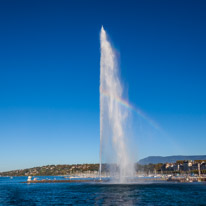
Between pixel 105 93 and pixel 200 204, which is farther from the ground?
pixel 105 93

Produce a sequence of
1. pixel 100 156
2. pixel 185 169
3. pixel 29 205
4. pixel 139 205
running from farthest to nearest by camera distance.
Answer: pixel 185 169 < pixel 100 156 < pixel 29 205 < pixel 139 205

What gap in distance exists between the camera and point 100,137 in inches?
2601

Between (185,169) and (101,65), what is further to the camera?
(185,169)

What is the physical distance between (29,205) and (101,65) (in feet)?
127

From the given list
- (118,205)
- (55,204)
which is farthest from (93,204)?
(55,204)

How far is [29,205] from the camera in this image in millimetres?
40156

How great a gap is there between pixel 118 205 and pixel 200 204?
37.1 feet

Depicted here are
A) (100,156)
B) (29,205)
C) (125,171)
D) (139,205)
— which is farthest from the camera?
(125,171)

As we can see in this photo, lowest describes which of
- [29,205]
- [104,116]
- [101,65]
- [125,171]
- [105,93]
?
[29,205]

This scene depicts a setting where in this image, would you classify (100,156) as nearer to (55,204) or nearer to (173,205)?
(55,204)

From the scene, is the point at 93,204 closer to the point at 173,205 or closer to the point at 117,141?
the point at 173,205

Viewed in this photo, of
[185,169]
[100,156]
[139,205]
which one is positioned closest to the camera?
[139,205]

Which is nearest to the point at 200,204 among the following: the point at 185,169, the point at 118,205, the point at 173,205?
the point at 173,205

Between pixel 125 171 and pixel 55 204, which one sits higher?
pixel 125 171
